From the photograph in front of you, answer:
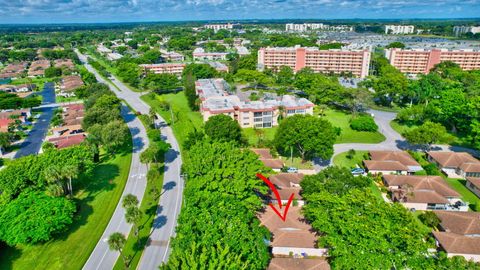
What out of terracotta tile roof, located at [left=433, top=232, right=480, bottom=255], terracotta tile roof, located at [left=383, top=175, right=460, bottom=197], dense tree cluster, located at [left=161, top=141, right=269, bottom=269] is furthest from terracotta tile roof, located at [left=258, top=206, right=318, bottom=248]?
terracotta tile roof, located at [left=383, top=175, right=460, bottom=197]

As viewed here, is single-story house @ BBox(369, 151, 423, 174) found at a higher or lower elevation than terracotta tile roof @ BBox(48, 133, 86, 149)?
lower

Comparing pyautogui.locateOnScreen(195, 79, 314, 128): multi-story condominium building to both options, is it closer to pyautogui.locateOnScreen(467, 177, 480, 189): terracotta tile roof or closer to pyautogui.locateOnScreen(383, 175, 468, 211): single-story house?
pyautogui.locateOnScreen(383, 175, 468, 211): single-story house

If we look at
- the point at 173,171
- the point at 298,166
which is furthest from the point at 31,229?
the point at 298,166

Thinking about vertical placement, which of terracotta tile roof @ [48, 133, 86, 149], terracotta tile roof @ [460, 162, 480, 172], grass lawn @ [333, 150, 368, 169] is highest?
terracotta tile roof @ [48, 133, 86, 149]

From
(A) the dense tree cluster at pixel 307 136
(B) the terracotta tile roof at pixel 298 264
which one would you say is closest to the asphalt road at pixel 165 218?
(B) the terracotta tile roof at pixel 298 264

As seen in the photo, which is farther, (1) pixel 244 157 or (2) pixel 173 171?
(2) pixel 173 171

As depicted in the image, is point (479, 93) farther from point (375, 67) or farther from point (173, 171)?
point (173, 171)

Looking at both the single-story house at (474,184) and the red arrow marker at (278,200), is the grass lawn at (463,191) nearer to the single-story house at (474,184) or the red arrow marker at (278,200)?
the single-story house at (474,184)
